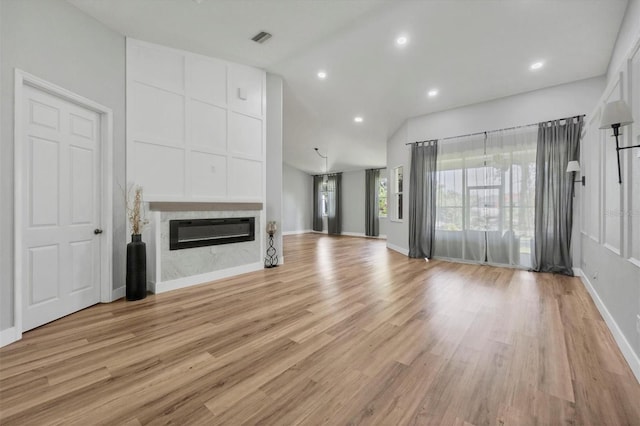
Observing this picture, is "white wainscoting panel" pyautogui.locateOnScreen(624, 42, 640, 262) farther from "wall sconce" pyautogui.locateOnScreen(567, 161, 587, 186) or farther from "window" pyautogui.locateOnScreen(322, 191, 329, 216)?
"window" pyautogui.locateOnScreen(322, 191, 329, 216)

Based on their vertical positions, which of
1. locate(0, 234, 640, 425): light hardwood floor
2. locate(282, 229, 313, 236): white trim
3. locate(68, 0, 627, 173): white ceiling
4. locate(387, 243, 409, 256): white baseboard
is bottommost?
locate(0, 234, 640, 425): light hardwood floor

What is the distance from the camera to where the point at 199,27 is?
3.49 metres

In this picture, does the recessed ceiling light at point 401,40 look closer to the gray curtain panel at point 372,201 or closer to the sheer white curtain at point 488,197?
the sheer white curtain at point 488,197

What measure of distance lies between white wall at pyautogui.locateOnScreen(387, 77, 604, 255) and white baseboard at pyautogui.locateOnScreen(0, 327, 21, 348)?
6377mm

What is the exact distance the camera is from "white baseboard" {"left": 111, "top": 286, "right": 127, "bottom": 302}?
3265 mm

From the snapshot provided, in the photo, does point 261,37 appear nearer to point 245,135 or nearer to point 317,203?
point 245,135

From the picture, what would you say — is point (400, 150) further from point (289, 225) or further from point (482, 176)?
point (289, 225)

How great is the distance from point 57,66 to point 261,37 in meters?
2.32

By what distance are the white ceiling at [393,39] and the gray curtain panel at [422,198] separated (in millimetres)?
987

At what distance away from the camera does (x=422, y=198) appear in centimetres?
593

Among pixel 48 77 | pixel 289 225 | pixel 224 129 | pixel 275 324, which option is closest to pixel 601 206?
pixel 275 324

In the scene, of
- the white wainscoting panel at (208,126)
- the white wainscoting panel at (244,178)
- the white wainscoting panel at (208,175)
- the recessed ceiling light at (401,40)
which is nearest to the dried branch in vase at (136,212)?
the white wainscoting panel at (208,175)

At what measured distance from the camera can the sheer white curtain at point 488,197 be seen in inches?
188

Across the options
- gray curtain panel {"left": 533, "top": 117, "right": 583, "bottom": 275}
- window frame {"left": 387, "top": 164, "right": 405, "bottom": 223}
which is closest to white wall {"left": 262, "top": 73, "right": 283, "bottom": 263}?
window frame {"left": 387, "top": 164, "right": 405, "bottom": 223}
